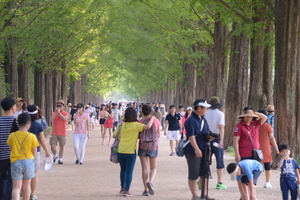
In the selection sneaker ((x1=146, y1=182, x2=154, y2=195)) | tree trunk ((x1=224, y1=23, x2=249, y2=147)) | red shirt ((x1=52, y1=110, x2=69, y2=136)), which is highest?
tree trunk ((x1=224, y1=23, x2=249, y2=147))

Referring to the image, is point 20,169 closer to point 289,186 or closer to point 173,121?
point 289,186

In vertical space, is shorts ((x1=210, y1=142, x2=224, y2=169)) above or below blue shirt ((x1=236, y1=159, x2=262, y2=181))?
below

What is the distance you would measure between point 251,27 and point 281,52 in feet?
3.69

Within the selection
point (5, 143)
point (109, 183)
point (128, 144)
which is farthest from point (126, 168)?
point (5, 143)

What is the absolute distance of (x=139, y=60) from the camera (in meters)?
37.5

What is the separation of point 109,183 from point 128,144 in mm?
2052

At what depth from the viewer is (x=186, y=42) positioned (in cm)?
2570

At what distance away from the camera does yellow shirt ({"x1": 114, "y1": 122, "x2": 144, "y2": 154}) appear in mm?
9594

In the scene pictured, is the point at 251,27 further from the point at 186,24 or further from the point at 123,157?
the point at 186,24

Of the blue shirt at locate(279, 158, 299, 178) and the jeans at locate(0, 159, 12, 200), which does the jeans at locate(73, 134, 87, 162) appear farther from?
the blue shirt at locate(279, 158, 299, 178)

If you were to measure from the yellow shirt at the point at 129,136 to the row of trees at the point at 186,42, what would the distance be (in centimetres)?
536

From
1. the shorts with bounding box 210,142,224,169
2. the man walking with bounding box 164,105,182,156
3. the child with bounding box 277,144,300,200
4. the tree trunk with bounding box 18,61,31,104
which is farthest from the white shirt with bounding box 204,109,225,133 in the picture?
the tree trunk with bounding box 18,61,31,104

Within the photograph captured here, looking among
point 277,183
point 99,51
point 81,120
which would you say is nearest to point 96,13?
point 99,51

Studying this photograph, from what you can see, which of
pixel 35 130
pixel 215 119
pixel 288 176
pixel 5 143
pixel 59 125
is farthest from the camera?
pixel 59 125
